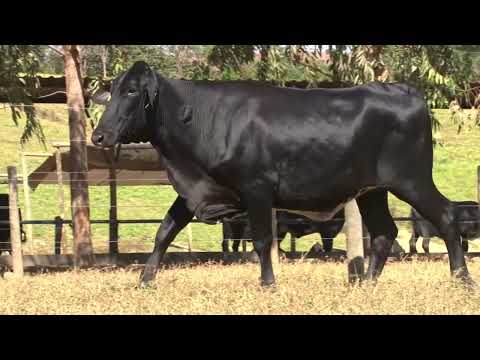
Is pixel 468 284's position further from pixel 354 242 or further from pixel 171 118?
pixel 171 118

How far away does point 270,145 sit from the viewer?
7918 millimetres

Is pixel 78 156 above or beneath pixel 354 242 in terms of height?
above

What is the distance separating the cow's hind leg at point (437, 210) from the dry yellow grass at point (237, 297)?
358 millimetres

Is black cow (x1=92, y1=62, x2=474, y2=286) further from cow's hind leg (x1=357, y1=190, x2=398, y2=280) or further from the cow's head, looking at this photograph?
→ cow's hind leg (x1=357, y1=190, x2=398, y2=280)

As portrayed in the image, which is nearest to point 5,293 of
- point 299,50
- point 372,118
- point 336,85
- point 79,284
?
point 79,284

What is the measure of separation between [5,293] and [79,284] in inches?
29.3

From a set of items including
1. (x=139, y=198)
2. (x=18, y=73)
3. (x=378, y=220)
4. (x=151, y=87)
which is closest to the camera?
(x=151, y=87)

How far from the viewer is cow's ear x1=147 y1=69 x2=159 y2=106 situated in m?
8.07

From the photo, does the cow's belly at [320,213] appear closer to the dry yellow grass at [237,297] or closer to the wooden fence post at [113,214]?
the dry yellow grass at [237,297]

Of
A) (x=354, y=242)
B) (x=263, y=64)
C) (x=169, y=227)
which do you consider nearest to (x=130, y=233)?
(x=263, y=64)

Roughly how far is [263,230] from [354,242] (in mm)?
1904

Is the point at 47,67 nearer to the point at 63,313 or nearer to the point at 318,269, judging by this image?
the point at 318,269

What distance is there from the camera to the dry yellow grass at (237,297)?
682 centimetres

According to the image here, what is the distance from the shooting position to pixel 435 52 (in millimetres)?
12562
